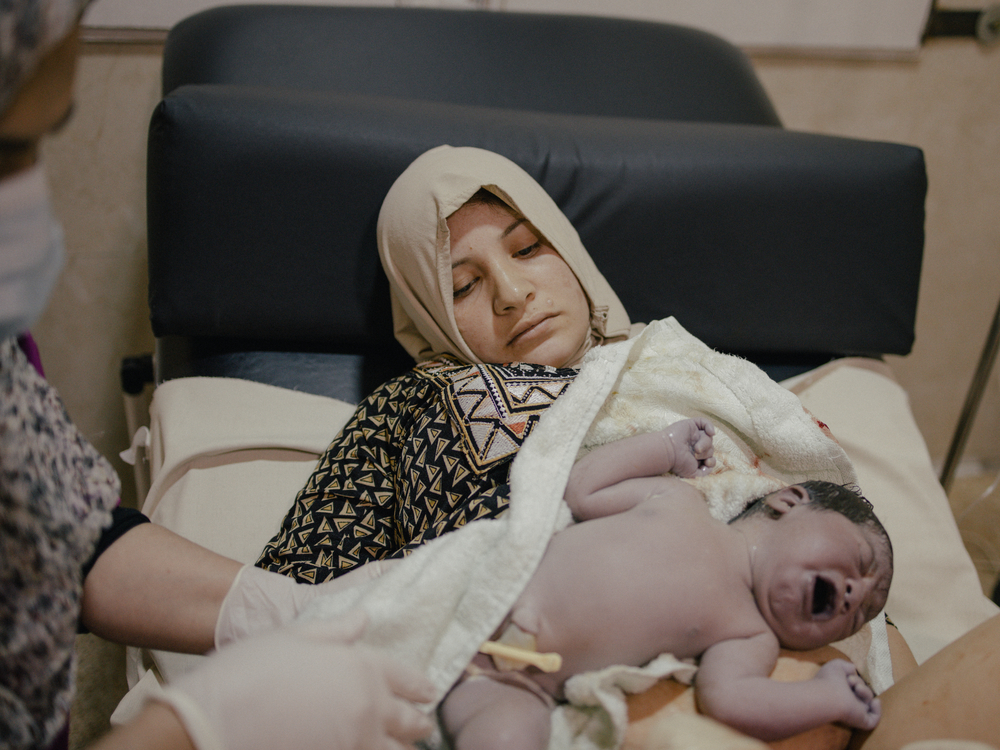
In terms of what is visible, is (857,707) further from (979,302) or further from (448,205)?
(979,302)

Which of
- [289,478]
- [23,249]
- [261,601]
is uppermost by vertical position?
[23,249]

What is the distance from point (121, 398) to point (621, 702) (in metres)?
1.76

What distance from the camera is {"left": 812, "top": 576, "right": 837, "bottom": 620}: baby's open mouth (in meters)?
0.79

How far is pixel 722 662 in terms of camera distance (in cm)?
77

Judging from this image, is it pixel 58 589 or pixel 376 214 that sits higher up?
pixel 376 214

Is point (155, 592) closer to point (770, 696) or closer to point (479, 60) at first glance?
point (770, 696)

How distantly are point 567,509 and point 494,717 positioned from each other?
0.89 ft

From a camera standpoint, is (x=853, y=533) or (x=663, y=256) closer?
(x=853, y=533)

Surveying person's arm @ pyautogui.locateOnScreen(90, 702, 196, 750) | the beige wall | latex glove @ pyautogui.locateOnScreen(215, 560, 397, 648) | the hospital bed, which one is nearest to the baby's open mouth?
the hospital bed

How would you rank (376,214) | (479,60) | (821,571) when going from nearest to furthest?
(821,571) → (376,214) → (479,60)

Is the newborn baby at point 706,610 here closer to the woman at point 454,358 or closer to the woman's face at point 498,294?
the woman at point 454,358

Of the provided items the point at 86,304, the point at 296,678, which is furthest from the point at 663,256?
the point at 86,304

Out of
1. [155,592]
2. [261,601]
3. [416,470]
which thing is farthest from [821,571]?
[155,592]

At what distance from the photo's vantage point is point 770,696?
2.38ft
